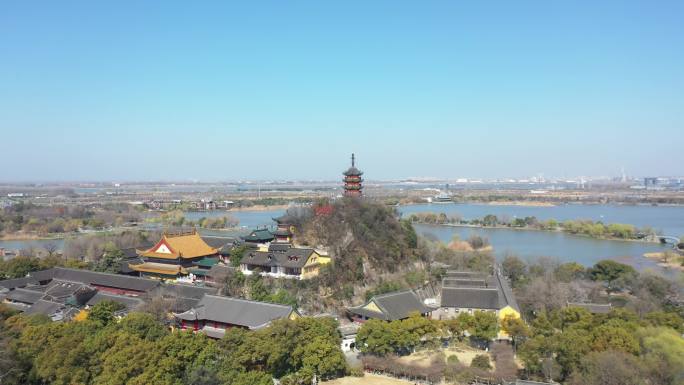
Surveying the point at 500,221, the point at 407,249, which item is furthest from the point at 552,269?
the point at 500,221

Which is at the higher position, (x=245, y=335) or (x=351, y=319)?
(x=245, y=335)

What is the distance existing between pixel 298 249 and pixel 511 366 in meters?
9.51

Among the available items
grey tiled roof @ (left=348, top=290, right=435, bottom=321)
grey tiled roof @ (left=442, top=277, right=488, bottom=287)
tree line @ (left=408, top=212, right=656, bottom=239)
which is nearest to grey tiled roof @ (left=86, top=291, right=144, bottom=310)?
grey tiled roof @ (left=348, top=290, right=435, bottom=321)

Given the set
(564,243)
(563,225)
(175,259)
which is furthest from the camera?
(563,225)

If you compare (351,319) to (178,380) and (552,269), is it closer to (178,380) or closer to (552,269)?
(178,380)

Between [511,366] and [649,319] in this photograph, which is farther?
[649,319]

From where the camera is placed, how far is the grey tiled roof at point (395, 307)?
52.8ft

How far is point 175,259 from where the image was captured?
2114 centimetres

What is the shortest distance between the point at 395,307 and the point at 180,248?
34.9ft

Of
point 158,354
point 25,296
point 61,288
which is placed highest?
point 158,354

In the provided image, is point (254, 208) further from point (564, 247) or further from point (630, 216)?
point (630, 216)

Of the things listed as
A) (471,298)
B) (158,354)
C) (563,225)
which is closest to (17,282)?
(158,354)

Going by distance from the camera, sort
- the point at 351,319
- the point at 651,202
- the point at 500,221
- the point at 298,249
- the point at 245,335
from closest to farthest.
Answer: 1. the point at 245,335
2. the point at 351,319
3. the point at 298,249
4. the point at 500,221
5. the point at 651,202

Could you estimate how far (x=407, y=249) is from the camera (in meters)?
22.7
